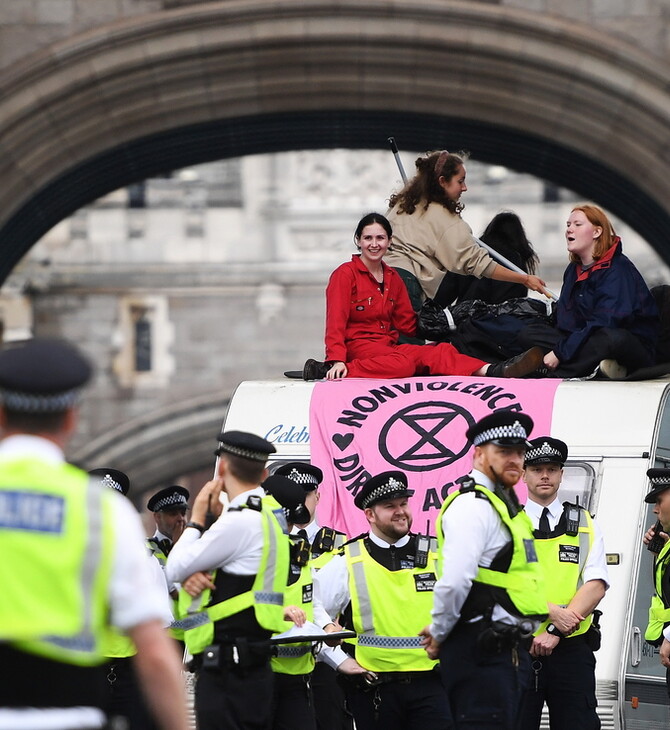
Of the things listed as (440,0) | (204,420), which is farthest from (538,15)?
(204,420)

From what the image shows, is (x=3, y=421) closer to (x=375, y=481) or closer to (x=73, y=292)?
(x=375, y=481)

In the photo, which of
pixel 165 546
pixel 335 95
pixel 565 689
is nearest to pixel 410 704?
pixel 565 689

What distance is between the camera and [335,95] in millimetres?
14430

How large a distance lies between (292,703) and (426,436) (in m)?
2.52

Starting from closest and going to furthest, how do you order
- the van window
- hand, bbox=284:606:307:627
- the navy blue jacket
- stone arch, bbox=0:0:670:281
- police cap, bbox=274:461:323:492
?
hand, bbox=284:606:307:627
police cap, bbox=274:461:323:492
the van window
the navy blue jacket
stone arch, bbox=0:0:670:281

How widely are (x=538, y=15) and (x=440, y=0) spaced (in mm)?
751

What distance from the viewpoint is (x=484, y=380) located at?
32.7 feet

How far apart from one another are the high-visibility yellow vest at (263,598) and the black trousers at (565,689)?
5.84ft

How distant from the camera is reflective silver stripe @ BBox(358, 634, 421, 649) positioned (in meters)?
8.03

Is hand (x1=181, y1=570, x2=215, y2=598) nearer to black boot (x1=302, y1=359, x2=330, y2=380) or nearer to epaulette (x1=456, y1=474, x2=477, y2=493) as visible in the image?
epaulette (x1=456, y1=474, x2=477, y2=493)

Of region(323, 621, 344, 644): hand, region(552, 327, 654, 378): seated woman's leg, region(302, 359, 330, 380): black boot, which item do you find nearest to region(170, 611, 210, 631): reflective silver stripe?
region(323, 621, 344, 644): hand

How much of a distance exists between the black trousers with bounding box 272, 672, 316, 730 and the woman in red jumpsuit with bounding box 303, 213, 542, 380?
9.14 feet

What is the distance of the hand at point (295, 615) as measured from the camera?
743cm

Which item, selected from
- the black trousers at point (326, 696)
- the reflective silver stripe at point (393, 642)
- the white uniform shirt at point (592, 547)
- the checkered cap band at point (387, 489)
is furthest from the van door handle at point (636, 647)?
the checkered cap band at point (387, 489)
